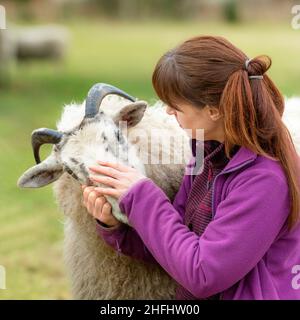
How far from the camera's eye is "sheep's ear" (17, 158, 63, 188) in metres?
2.93

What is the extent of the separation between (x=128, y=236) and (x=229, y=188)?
0.59 metres

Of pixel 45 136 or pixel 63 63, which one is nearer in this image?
pixel 45 136

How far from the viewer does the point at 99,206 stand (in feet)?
8.91

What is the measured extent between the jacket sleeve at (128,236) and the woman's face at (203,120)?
1.30 feet

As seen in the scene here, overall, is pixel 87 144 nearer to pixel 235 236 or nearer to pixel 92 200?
pixel 92 200

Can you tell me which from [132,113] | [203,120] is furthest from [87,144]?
[203,120]

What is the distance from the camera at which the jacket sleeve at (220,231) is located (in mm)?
2402

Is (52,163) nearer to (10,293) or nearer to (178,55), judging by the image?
(178,55)

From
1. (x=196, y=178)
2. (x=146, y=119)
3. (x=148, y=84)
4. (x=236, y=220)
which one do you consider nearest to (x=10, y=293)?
(x=146, y=119)

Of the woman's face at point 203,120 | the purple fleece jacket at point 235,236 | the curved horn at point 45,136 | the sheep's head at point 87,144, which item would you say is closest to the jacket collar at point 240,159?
the purple fleece jacket at point 235,236

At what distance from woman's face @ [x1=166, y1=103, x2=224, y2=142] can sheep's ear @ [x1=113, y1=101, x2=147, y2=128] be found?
15.2 inches

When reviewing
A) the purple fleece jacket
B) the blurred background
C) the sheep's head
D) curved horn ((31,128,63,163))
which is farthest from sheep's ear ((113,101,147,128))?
the blurred background

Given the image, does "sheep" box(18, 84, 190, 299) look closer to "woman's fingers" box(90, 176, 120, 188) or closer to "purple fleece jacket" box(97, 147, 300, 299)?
"woman's fingers" box(90, 176, 120, 188)
